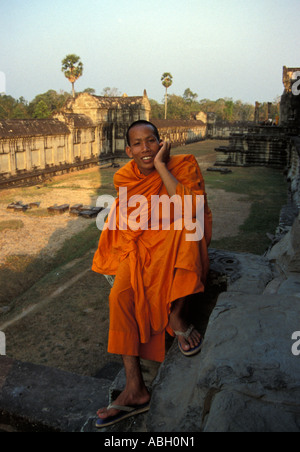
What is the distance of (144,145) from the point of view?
2.56 metres

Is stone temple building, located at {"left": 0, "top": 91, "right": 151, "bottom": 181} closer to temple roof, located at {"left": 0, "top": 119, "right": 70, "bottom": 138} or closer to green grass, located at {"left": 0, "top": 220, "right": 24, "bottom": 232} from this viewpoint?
temple roof, located at {"left": 0, "top": 119, "right": 70, "bottom": 138}

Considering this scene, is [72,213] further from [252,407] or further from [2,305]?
[252,407]

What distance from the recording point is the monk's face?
256cm

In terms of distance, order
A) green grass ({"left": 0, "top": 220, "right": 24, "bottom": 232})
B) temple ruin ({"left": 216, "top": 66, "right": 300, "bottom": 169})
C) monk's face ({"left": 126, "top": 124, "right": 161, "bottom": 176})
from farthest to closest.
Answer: temple ruin ({"left": 216, "top": 66, "right": 300, "bottom": 169}) < green grass ({"left": 0, "top": 220, "right": 24, "bottom": 232}) < monk's face ({"left": 126, "top": 124, "right": 161, "bottom": 176})

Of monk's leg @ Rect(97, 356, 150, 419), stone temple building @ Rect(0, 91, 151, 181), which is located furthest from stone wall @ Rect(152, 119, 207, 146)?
monk's leg @ Rect(97, 356, 150, 419)

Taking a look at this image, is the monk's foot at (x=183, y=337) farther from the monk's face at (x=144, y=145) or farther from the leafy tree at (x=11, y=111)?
the leafy tree at (x=11, y=111)

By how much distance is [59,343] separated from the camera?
11.9 feet

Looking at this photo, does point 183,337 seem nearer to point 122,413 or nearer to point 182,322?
point 182,322

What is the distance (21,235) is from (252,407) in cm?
662

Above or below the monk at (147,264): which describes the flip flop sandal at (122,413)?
below

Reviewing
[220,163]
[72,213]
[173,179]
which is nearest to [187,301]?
[173,179]

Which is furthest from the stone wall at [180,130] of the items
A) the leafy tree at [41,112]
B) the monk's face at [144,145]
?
the monk's face at [144,145]

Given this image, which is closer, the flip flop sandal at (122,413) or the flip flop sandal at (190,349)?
the flip flop sandal at (122,413)

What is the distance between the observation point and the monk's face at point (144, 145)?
2559mm
